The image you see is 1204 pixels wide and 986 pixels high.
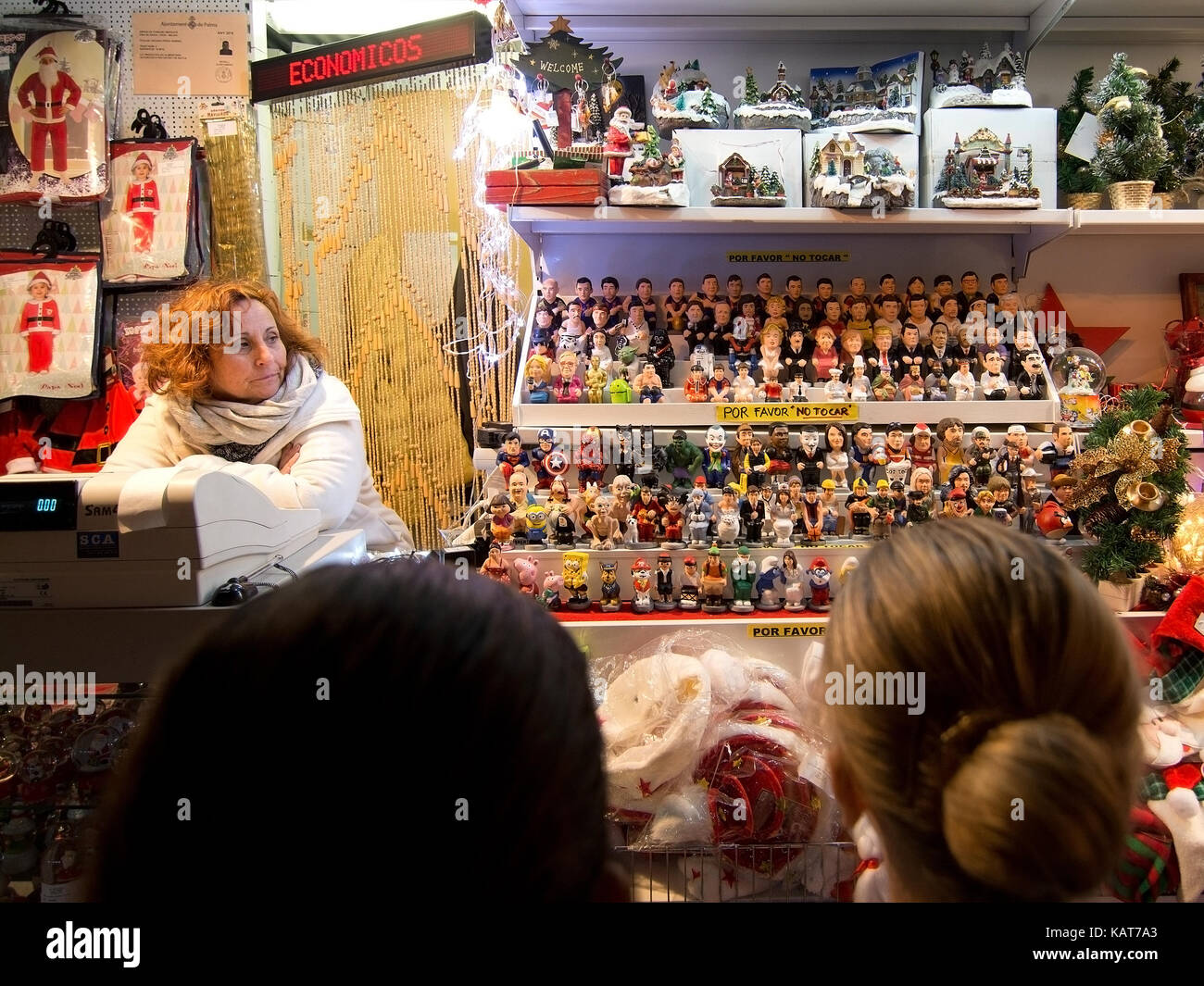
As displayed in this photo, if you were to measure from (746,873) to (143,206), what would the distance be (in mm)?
3123

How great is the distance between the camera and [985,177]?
2.64m

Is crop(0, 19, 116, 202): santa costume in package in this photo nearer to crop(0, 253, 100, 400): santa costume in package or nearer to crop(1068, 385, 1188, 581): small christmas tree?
crop(0, 253, 100, 400): santa costume in package

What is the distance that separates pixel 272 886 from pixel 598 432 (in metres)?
2.01

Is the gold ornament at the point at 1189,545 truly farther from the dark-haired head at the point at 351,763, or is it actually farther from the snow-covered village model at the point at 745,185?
the dark-haired head at the point at 351,763

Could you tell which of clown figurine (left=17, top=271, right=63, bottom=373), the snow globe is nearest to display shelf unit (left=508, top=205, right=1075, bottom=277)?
the snow globe

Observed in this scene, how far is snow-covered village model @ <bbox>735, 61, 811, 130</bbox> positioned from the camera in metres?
2.75

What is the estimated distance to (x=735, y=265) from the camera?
3.00 metres

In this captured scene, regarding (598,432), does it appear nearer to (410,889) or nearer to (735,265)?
(735,265)

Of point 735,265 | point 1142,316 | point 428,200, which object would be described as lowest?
point 1142,316

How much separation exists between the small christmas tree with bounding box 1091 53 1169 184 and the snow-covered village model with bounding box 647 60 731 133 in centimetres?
123

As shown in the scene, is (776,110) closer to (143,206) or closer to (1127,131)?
(1127,131)

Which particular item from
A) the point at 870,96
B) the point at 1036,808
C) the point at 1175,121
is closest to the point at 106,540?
the point at 1036,808

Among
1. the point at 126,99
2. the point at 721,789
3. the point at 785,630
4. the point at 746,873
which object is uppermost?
the point at 126,99
